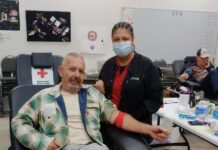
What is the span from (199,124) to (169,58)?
3.09m

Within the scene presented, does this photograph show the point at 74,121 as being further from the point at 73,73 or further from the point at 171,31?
the point at 171,31

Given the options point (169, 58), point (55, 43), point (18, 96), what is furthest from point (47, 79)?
point (169, 58)

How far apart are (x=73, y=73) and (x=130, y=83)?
409mm

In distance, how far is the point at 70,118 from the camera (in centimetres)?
174

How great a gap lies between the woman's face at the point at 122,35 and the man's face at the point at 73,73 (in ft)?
1.04

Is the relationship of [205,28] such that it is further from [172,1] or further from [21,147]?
[21,147]

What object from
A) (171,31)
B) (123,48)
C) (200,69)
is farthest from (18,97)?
(171,31)

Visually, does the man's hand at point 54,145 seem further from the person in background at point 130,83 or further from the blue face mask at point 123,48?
the blue face mask at point 123,48

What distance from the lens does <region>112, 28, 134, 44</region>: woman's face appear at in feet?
6.09

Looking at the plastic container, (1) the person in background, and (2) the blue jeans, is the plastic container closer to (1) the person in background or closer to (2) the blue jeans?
(1) the person in background

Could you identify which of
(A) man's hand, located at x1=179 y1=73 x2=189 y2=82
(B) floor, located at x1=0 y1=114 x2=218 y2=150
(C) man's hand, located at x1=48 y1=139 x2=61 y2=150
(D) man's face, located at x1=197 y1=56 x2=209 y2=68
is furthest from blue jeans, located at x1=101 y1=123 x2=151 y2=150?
(D) man's face, located at x1=197 y1=56 x2=209 y2=68

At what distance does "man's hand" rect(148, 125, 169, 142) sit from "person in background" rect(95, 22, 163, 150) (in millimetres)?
254

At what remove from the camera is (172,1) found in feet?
15.6

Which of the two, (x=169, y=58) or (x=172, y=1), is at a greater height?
(x=172, y=1)
